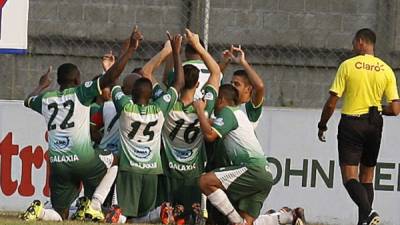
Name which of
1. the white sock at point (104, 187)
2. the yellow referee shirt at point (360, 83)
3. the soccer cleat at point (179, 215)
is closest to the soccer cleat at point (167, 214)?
the soccer cleat at point (179, 215)

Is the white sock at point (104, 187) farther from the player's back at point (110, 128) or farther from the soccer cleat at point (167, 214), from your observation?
the soccer cleat at point (167, 214)

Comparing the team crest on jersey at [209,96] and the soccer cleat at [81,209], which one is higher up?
the team crest on jersey at [209,96]

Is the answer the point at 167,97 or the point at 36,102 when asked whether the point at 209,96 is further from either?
the point at 36,102

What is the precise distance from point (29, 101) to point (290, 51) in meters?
6.35

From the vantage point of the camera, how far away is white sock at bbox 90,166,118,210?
555 inches

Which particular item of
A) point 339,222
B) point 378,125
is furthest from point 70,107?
point 339,222

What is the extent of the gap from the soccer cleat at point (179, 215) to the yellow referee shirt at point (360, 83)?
1.87m

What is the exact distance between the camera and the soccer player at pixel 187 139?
14289mm

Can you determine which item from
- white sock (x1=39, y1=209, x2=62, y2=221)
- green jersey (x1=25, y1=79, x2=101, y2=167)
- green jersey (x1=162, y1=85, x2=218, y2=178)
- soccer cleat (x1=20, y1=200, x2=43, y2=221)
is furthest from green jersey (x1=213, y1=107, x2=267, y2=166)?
soccer cleat (x1=20, y1=200, x2=43, y2=221)

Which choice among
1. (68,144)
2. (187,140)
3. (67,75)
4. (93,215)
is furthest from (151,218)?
(67,75)

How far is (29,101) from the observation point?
14367 mm

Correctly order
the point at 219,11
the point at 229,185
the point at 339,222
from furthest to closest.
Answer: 1. the point at 219,11
2. the point at 339,222
3. the point at 229,185

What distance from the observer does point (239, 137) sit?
13812mm

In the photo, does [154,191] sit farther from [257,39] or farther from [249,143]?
[257,39]
